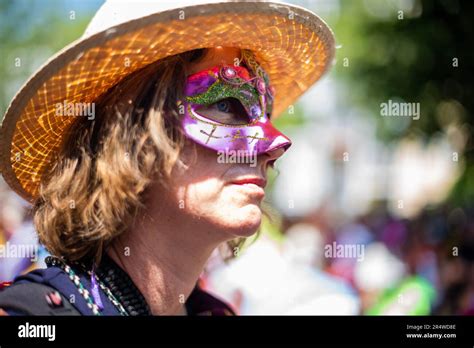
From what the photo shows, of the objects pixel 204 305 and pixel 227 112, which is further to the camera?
pixel 204 305

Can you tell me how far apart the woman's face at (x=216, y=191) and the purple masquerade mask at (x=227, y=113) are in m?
0.05

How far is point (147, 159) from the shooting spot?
237 cm

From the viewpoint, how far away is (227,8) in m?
2.26

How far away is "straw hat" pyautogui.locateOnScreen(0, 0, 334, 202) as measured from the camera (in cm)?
222

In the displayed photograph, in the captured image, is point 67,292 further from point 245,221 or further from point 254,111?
point 254,111

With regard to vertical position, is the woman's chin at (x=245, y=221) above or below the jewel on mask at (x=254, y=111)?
below

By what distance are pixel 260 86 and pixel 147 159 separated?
1.66 ft

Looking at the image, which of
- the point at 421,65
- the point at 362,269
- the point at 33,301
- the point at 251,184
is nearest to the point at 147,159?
the point at 251,184

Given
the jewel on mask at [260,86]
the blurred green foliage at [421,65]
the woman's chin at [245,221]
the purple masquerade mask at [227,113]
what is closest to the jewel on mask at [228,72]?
the purple masquerade mask at [227,113]

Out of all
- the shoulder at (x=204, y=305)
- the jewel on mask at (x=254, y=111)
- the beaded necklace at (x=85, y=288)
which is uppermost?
the jewel on mask at (x=254, y=111)

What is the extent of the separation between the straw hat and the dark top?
16.9 inches

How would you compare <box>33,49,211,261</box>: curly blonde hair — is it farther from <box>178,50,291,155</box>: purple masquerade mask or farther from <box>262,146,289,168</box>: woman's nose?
<box>262,146,289,168</box>: woman's nose

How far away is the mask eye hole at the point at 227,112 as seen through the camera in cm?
243

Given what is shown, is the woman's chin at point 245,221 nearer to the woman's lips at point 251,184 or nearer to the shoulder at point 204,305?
the woman's lips at point 251,184
